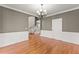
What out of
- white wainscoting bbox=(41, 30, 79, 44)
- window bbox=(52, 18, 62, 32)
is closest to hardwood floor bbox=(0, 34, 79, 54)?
white wainscoting bbox=(41, 30, 79, 44)

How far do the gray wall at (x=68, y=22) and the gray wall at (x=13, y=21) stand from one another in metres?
0.37

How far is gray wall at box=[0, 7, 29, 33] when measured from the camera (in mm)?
1459

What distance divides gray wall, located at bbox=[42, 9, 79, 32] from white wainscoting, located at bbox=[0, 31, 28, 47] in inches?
16.6

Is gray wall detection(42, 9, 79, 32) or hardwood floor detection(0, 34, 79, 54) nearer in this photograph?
hardwood floor detection(0, 34, 79, 54)

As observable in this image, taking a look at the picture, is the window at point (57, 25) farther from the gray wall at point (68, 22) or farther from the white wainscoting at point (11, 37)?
the white wainscoting at point (11, 37)

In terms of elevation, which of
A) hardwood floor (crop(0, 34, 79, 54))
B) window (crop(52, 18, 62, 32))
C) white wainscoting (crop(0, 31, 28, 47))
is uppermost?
window (crop(52, 18, 62, 32))

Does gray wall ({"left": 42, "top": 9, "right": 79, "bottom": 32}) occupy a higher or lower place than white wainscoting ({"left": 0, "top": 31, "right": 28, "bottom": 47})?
higher

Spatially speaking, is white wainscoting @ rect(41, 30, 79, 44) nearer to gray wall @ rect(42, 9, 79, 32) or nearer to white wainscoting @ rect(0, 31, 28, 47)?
gray wall @ rect(42, 9, 79, 32)

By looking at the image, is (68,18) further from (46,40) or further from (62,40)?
(46,40)

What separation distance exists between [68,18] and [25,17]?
1008 mm

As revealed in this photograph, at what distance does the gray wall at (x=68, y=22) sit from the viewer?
166 centimetres

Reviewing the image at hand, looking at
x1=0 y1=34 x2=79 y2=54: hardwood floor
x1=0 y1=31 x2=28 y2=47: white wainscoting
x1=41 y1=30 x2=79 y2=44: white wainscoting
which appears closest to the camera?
x1=0 y1=31 x2=28 y2=47: white wainscoting

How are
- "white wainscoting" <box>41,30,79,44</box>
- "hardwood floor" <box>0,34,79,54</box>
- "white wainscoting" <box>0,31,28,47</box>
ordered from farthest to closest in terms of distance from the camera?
"white wainscoting" <box>41,30,79,44</box>, "hardwood floor" <box>0,34,79,54</box>, "white wainscoting" <box>0,31,28,47</box>
